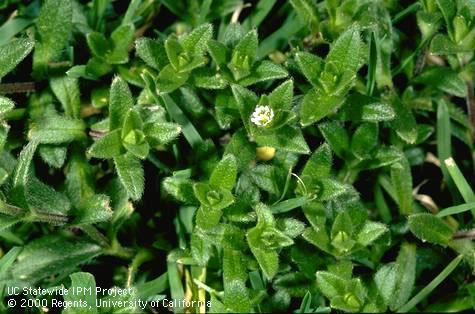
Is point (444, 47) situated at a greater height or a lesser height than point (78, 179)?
greater

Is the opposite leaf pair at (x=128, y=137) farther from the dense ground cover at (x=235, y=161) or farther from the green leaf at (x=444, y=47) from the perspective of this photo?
the green leaf at (x=444, y=47)

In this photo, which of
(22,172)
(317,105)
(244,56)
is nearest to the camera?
(22,172)

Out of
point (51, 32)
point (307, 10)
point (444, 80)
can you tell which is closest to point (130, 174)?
point (51, 32)

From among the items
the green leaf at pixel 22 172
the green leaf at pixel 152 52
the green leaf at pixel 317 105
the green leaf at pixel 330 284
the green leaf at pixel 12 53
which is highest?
the green leaf at pixel 12 53

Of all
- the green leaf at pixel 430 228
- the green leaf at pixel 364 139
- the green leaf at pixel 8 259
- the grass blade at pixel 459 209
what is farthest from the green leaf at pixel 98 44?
the grass blade at pixel 459 209

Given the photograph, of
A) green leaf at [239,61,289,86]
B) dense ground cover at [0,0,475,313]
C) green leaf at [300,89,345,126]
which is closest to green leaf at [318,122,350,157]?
dense ground cover at [0,0,475,313]

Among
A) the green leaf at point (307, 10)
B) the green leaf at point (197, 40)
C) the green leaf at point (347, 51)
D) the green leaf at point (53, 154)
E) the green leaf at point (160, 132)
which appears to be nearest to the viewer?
the green leaf at point (160, 132)

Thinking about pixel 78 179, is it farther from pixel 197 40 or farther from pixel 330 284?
pixel 330 284
